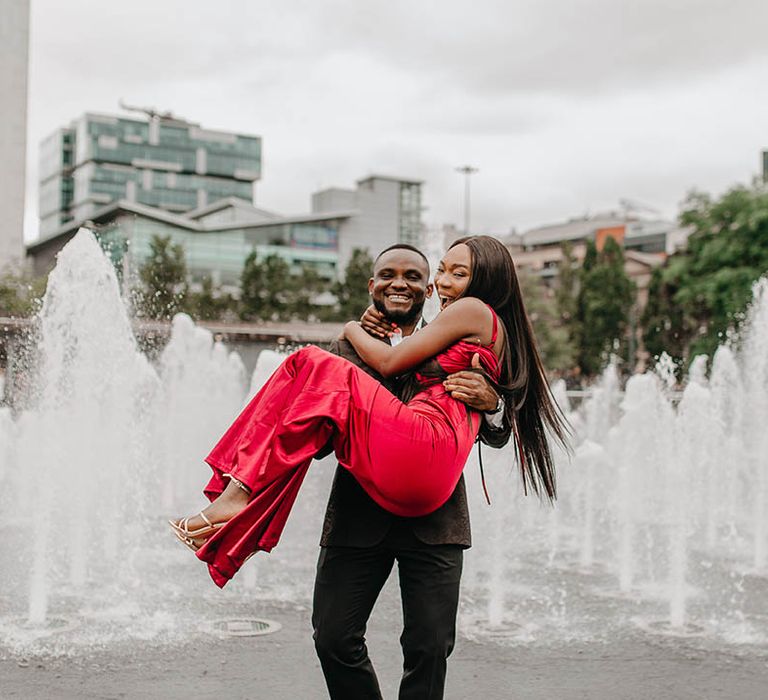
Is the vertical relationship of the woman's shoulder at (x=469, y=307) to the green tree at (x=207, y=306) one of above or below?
below

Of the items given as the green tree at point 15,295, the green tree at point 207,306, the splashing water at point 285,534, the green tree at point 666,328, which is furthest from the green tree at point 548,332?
the splashing water at point 285,534

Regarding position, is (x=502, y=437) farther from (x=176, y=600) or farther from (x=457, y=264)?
(x=176, y=600)

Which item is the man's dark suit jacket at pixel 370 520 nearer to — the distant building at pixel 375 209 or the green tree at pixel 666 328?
the green tree at pixel 666 328

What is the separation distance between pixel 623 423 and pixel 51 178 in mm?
116704

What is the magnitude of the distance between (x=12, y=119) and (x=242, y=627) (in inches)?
1861

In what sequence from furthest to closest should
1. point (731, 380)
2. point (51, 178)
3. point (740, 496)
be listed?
point (51, 178), point (731, 380), point (740, 496)

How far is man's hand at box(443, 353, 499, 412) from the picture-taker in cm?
279

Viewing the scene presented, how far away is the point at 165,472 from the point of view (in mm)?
13828

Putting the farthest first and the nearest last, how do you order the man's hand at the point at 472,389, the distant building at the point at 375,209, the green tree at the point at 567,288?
the distant building at the point at 375,209 → the green tree at the point at 567,288 → the man's hand at the point at 472,389

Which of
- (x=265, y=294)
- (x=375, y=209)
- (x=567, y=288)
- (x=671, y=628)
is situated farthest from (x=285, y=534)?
(x=375, y=209)

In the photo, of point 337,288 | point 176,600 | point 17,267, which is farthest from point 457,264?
point 337,288

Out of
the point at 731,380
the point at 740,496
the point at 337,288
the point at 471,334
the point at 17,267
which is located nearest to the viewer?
the point at 471,334

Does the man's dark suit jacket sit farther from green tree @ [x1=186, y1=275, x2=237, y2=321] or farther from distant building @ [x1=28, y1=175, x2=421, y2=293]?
distant building @ [x1=28, y1=175, x2=421, y2=293]

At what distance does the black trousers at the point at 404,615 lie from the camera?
283 centimetres
